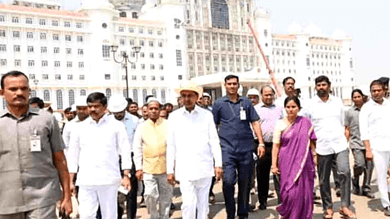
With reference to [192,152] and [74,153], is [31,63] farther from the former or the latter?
[192,152]

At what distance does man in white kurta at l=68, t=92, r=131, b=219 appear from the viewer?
469cm

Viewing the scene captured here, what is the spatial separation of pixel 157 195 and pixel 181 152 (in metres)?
1.05

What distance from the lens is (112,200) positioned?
15.6 ft

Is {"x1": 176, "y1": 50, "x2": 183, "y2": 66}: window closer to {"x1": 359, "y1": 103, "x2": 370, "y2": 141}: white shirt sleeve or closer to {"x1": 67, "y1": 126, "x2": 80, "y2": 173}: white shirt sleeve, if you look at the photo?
{"x1": 359, "y1": 103, "x2": 370, "y2": 141}: white shirt sleeve

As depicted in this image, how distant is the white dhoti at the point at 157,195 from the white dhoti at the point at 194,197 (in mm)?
750

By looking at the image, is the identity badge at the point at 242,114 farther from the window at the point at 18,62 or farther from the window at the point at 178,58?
the window at the point at 178,58

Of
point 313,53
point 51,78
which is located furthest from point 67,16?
point 313,53

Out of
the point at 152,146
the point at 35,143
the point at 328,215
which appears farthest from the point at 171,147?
the point at 328,215

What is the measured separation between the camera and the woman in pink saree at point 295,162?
493 centimetres

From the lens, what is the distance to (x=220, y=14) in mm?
68562

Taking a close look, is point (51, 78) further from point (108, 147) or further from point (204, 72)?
point (108, 147)

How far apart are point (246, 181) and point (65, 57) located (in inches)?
1875

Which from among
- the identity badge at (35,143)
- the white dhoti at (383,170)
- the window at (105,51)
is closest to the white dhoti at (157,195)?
the identity badge at (35,143)

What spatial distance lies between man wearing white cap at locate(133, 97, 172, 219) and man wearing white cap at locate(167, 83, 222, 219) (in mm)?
662
